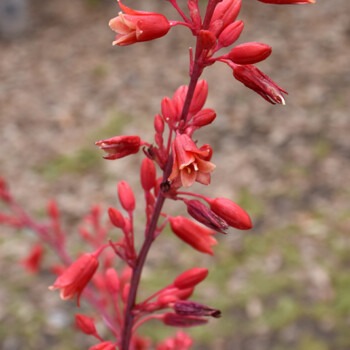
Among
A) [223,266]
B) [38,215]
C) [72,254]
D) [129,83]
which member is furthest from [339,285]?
[129,83]

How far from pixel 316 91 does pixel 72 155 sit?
105 inches

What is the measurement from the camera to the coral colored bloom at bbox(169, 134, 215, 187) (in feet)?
4.31

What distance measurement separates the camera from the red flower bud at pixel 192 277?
1.61m

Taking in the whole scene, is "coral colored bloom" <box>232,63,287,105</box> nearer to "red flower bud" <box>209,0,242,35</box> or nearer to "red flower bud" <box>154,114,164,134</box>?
"red flower bud" <box>209,0,242,35</box>

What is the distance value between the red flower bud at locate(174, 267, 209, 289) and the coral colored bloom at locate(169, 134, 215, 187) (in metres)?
0.33

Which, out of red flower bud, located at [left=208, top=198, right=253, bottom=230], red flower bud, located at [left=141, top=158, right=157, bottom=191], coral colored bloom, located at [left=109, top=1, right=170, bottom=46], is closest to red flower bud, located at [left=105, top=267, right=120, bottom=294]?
red flower bud, located at [left=141, top=158, right=157, bottom=191]

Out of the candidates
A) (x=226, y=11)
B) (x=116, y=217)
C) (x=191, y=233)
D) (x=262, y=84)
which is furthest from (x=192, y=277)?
(x=226, y=11)

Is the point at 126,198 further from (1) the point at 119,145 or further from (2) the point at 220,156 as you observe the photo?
(2) the point at 220,156

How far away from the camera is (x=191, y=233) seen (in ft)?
5.33

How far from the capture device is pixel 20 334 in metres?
4.46

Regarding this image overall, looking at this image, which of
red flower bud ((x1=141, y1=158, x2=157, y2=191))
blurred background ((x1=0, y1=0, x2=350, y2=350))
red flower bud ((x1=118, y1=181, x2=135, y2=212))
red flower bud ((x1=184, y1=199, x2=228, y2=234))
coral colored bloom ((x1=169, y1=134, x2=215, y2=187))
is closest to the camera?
coral colored bloom ((x1=169, y1=134, x2=215, y2=187))

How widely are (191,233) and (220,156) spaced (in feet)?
15.8

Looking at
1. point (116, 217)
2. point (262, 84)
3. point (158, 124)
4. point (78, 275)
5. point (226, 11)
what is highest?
point (226, 11)

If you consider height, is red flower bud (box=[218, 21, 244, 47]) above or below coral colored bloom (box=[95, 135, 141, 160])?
above
